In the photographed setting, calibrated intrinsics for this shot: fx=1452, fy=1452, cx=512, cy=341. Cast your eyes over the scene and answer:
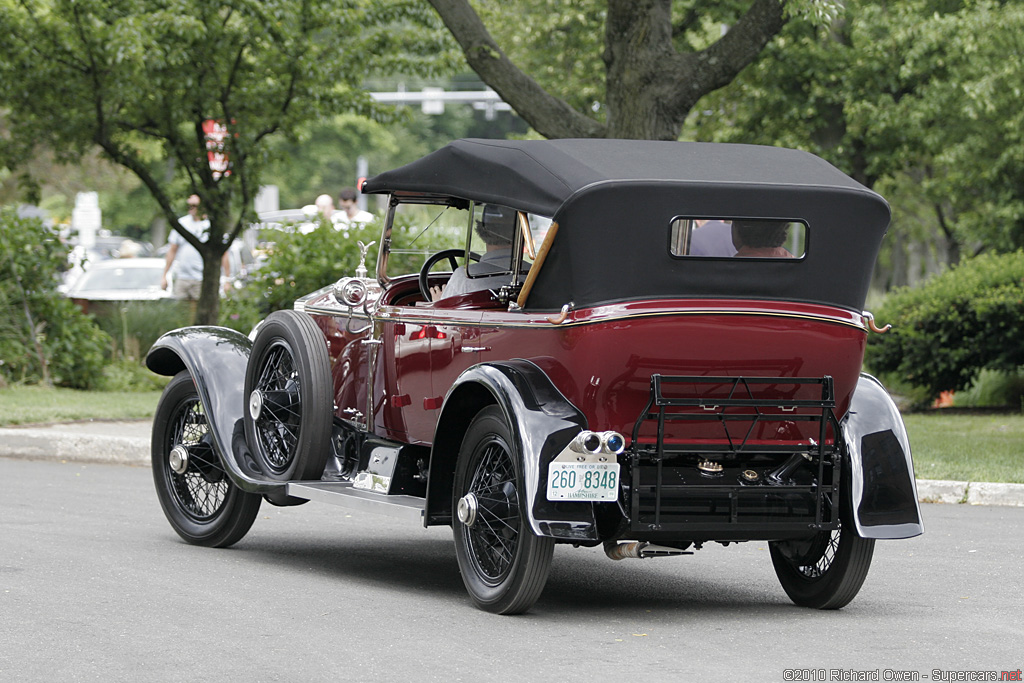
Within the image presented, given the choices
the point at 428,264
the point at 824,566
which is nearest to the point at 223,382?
the point at 428,264

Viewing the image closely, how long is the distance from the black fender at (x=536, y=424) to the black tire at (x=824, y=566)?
4.12ft

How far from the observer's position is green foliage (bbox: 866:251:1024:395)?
50.0ft

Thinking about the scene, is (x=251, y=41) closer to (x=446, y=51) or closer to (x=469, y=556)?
(x=446, y=51)

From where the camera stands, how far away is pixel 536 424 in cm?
591


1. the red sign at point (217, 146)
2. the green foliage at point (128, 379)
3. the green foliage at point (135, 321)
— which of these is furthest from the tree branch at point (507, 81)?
the green foliage at point (135, 321)

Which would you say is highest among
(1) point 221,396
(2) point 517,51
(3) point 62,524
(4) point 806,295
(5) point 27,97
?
(2) point 517,51

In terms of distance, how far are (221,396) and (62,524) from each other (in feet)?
4.44

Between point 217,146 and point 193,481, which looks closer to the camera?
point 193,481

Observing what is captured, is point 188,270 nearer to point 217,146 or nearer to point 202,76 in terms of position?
point 217,146

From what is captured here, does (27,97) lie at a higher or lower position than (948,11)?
lower

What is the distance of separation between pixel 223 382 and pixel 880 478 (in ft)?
12.1

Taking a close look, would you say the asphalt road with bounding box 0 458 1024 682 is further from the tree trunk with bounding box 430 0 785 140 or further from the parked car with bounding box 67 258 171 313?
the parked car with bounding box 67 258 171 313

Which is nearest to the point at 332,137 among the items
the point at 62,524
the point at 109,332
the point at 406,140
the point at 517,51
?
the point at 406,140

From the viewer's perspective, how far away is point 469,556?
644cm
